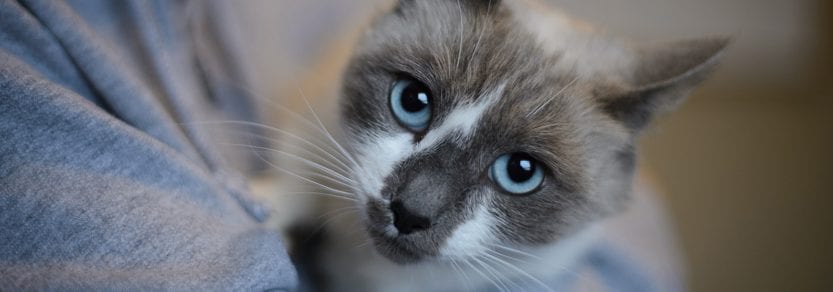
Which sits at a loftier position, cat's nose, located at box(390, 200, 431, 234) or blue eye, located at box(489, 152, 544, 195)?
blue eye, located at box(489, 152, 544, 195)

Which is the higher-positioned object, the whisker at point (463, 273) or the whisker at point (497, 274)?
the whisker at point (497, 274)

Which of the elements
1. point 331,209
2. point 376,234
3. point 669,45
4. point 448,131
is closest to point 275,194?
point 331,209

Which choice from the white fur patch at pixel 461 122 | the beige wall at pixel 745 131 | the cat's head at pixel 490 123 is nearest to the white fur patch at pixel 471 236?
the cat's head at pixel 490 123

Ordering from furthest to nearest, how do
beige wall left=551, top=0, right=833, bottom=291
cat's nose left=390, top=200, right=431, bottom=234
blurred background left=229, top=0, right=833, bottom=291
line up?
beige wall left=551, top=0, right=833, bottom=291
blurred background left=229, top=0, right=833, bottom=291
cat's nose left=390, top=200, right=431, bottom=234

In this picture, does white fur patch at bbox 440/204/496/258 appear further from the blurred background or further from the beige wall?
the beige wall

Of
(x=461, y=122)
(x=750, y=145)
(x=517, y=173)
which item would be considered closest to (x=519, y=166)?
(x=517, y=173)

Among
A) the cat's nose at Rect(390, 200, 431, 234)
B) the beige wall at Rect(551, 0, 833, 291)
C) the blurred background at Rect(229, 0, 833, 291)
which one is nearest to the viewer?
the cat's nose at Rect(390, 200, 431, 234)

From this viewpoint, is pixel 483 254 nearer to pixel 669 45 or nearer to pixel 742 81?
pixel 669 45

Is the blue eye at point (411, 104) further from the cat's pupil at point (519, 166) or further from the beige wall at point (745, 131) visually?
the beige wall at point (745, 131)

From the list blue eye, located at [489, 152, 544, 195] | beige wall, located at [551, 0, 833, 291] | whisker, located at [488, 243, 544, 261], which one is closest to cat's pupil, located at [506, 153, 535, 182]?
blue eye, located at [489, 152, 544, 195]
